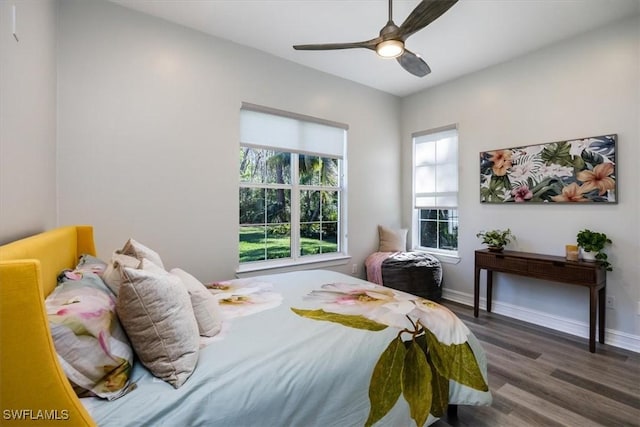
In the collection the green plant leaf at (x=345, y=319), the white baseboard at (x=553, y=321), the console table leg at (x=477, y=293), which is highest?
the green plant leaf at (x=345, y=319)

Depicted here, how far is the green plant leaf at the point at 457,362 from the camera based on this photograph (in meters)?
1.58

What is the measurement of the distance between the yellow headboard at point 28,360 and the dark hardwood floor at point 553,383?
1851 mm

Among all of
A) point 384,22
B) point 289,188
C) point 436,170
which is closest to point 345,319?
point 289,188

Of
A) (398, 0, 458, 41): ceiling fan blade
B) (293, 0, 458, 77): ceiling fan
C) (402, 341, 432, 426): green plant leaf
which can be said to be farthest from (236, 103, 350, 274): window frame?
(402, 341, 432, 426): green plant leaf

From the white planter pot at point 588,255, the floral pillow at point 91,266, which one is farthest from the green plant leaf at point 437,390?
the white planter pot at point 588,255

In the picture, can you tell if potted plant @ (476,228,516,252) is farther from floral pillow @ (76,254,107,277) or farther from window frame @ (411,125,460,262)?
floral pillow @ (76,254,107,277)

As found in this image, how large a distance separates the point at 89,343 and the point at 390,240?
12.4 feet

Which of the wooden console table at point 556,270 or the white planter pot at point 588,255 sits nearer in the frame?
the wooden console table at point 556,270

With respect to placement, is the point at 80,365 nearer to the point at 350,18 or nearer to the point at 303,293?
the point at 303,293

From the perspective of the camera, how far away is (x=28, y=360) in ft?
2.56

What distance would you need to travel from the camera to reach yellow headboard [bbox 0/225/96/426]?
29.3 inches

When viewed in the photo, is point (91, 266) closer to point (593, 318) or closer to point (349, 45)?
point (349, 45)

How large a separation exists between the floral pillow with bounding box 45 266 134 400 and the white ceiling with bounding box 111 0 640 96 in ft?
8.36

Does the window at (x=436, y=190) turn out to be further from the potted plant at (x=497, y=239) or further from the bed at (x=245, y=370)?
the bed at (x=245, y=370)
